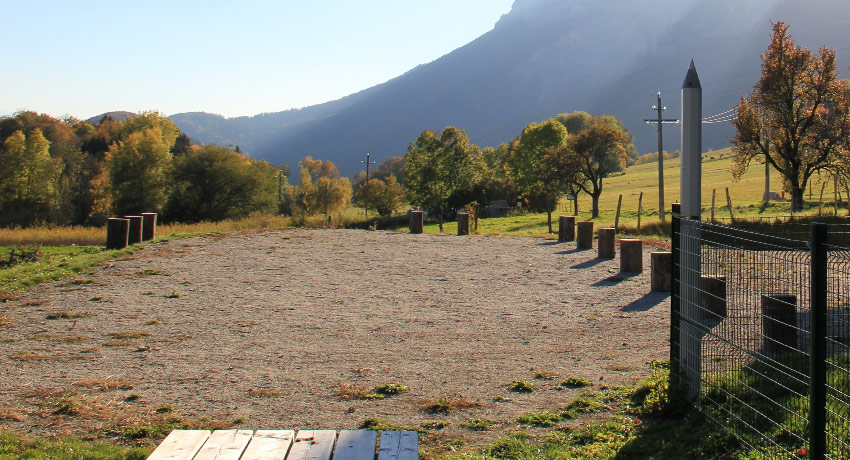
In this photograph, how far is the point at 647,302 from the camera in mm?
11039

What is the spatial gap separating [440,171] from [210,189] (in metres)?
20.7

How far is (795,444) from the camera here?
14.3ft

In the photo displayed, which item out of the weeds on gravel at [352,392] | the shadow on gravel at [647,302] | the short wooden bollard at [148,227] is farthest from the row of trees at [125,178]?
the weeds on gravel at [352,392]

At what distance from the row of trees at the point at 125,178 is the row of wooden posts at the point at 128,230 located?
36.5m

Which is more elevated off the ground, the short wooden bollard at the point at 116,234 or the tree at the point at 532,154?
the tree at the point at 532,154

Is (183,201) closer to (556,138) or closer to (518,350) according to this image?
(556,138)

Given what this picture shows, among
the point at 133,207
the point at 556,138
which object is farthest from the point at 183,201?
the point at 556,138

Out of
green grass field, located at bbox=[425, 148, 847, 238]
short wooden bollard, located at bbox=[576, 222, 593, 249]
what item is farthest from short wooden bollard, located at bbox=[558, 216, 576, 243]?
green grass field, located at bbox=[425, 148, 847, 238]

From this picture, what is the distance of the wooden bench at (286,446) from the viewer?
2877 millimetres

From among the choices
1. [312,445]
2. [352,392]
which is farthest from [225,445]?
[352,392]

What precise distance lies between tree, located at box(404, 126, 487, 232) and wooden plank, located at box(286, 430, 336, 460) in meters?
58.3

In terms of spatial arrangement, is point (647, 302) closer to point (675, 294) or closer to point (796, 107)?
point (675, 294)

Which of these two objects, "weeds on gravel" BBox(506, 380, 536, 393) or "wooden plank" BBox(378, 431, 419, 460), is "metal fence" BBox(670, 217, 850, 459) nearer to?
"weeds on gravel" BBox(506, 380, 536, 393)

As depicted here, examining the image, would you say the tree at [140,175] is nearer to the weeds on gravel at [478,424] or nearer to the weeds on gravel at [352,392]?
the weeds on gravel at [352,392]
